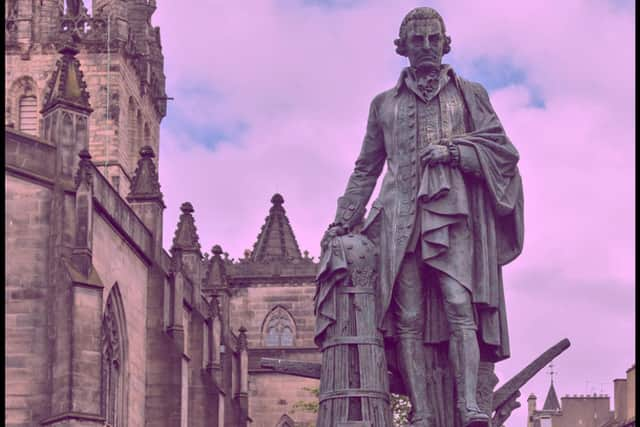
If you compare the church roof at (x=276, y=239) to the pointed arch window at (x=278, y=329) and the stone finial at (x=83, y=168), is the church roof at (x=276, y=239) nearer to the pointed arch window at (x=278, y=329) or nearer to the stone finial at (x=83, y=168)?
the pointed arch window at (x=278, y=329)

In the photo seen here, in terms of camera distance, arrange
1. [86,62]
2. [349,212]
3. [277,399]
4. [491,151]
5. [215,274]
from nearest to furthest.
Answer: [491,151] < [349,212] < [215,274] < [277,399] < [86,62]

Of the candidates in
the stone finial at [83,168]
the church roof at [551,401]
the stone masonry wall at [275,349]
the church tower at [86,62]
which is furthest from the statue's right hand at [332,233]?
the church roof at [551,401]

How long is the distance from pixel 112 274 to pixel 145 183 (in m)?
6.43

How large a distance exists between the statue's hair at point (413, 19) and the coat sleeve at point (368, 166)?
319mm

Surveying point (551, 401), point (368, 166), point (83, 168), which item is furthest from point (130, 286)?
point (551, 401)

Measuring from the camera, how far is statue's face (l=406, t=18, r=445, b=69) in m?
9.73

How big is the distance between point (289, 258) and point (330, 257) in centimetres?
6366

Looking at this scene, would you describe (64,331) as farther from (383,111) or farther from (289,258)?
(289,258)

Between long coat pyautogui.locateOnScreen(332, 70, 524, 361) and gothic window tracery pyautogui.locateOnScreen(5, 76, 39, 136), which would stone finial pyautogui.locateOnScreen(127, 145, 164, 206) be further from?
long coat pyautogui.locateOnScreen(332, 70, 524, 361)

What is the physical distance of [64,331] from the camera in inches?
1363

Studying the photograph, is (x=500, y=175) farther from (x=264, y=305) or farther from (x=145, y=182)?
(x=264, y=305)

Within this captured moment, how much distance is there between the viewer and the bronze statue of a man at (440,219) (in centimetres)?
938

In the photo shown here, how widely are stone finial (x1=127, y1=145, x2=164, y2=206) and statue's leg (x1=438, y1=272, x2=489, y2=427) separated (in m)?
36.8

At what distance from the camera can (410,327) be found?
9.45 m
